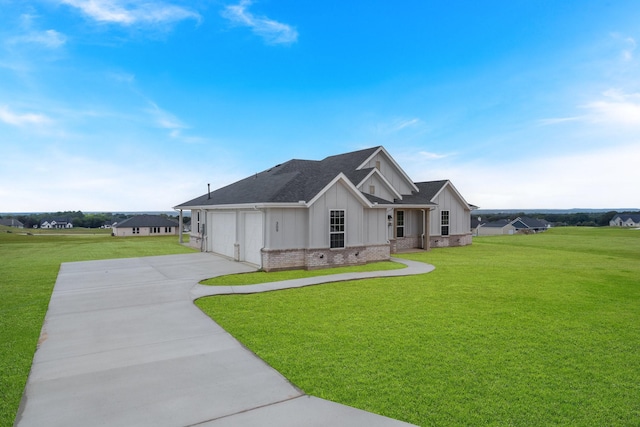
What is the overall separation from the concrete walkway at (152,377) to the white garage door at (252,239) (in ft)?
20.0

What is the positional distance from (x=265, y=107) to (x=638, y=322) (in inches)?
979

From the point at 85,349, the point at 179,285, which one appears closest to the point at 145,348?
the point at 85,349

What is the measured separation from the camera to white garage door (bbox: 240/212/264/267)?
16125 millimetres

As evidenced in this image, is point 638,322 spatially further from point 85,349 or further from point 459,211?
point 459,211

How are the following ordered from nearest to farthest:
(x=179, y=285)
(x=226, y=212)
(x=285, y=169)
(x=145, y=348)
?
(x=145, y=348) < (x=179, y=285) < (x=226, y=212) < (x=285, y=169)

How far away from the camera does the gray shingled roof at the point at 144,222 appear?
60.1 m

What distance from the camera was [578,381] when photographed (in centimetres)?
530

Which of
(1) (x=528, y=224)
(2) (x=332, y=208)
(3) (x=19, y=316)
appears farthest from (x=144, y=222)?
(1) (x=528, y=224)

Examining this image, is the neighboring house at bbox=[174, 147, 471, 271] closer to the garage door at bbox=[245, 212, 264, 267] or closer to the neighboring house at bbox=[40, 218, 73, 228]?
the garage door at bbox=[245, 212, 264, 267]

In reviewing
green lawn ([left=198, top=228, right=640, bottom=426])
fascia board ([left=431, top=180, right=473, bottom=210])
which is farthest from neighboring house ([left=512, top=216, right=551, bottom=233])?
green lawn ([left=198, top=228, right=640, bottom=426])

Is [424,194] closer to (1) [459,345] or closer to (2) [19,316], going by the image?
(1) [459,345]

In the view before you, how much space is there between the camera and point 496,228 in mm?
78562

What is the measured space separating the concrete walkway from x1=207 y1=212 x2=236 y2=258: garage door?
9048 mm

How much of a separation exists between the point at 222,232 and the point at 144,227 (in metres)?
47.8
